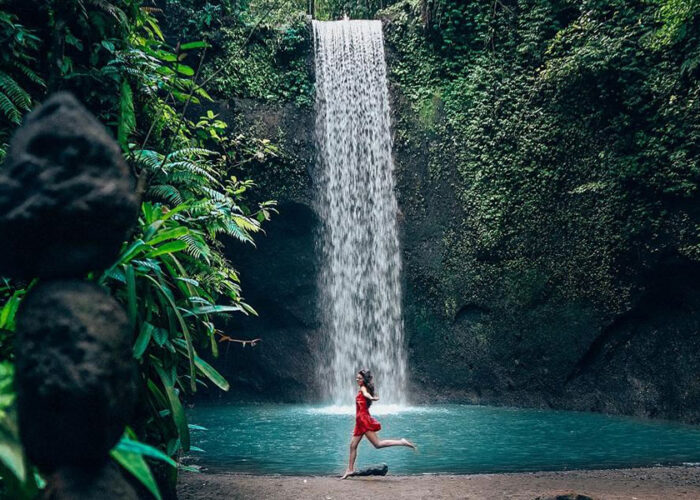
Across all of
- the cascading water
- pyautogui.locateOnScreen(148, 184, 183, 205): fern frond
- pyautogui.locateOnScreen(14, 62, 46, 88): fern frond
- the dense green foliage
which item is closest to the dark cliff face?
the dense green foliage

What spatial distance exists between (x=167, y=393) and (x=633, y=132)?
9.79 metres

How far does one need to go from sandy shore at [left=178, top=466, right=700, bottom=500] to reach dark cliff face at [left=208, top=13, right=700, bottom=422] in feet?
17.8

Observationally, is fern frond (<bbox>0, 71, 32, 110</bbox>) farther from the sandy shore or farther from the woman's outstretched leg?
the woman's outstretched leg

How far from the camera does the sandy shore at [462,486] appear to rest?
436 centimetres

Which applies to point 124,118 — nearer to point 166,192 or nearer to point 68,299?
point 166,192

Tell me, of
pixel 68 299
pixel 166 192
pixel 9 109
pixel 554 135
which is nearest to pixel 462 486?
pixel 166 192

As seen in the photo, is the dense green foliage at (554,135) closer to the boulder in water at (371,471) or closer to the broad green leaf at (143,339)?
the boulder in water at (371,471)

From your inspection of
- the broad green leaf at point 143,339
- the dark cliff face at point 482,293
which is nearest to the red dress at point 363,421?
the broad green leaf at point 143,339

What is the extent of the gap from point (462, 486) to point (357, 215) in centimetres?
886

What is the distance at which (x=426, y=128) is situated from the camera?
42.7 feet

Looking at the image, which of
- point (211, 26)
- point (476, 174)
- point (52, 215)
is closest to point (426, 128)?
point (476, 174)

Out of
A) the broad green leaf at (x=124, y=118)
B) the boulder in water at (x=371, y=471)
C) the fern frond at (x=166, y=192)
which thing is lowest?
the boulder in water at (x=371, y=471)

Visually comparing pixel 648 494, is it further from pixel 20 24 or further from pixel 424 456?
pixel 20 24

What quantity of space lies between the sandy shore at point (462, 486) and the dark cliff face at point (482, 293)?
5415 millimetres
